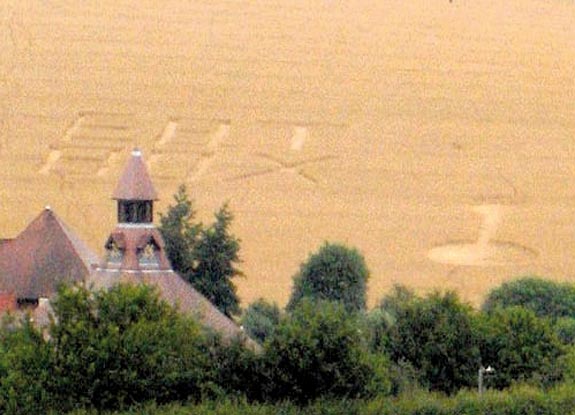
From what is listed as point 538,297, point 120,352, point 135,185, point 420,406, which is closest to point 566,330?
point 538,297

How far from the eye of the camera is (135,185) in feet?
173

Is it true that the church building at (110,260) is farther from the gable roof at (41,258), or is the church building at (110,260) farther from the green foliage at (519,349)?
the green foliage at (519,349)

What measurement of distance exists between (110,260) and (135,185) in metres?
1.77

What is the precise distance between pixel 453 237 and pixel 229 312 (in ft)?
32.1

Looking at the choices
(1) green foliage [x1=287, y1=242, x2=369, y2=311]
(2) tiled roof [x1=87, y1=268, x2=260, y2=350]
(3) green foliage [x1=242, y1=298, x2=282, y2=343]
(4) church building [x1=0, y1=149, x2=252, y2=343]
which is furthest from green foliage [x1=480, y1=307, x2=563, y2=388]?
(1) green foliage [x1=287, y1=242, x2=369, y2=311]

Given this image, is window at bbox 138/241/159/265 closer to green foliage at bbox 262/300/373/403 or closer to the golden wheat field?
the golden wheat field

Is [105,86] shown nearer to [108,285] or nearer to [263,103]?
[263,103]

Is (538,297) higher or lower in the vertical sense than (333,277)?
lower

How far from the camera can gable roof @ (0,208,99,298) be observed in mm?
56875

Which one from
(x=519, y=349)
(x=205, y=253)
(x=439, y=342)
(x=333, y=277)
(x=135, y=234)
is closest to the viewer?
(x=439, y=342)

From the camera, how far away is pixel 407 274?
6138 cm

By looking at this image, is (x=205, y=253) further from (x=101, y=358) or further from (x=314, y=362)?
(x=101, y=358)

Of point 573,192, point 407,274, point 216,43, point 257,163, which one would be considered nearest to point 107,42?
point 216,43

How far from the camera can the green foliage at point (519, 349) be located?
42.5m
